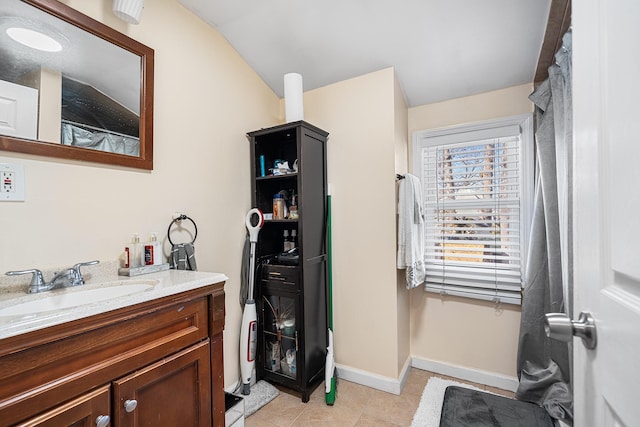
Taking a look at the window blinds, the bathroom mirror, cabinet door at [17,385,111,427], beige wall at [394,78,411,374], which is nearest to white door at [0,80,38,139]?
the bathroom mirror

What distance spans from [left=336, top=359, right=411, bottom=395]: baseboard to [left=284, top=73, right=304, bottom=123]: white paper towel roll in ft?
6.00

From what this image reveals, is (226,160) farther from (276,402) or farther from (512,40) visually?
(512,40)

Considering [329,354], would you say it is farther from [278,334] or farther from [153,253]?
[153,253]

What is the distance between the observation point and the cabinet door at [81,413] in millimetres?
774

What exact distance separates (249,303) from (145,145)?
112 centimetres

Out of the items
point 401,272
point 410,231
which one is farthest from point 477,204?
point 401,272

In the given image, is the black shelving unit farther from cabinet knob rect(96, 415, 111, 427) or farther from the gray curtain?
the gray curtain

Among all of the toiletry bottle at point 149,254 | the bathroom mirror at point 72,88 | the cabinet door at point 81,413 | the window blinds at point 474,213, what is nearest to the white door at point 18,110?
the bathroom mirror at point 72,88

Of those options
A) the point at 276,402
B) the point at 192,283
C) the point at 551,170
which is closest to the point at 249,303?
the point at 276,402

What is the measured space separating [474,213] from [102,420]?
2.30 m

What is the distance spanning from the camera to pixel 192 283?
1158 millimetres

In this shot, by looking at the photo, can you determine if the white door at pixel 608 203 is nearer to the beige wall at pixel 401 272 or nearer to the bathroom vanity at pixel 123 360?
the bathroom vanity at pixel 123 360

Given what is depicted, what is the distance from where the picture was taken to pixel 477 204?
86.7 inches

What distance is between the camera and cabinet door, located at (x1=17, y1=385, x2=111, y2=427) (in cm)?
77
